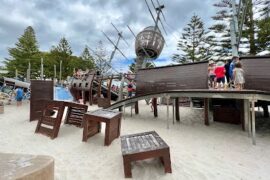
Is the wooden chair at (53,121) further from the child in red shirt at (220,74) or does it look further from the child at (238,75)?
the child in red shirt at (220,74)

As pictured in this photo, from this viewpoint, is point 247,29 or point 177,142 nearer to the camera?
point 177,142

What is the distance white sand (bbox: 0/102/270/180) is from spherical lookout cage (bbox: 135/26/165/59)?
12.7 metres

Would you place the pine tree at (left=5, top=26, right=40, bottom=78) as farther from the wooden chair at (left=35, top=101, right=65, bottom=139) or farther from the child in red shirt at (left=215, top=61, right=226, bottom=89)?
the child in red shirt at (left=215, top=61, right=226, bottom=89)

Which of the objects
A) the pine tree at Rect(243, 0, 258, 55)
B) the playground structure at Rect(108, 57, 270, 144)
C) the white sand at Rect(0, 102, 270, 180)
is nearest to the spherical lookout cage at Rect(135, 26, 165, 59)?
the pine tree at Rect(243, 0, 258, 55)

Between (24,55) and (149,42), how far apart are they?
30.9 meters

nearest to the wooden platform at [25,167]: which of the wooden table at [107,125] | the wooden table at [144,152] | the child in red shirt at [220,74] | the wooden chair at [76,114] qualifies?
the wooden table at [144,152]

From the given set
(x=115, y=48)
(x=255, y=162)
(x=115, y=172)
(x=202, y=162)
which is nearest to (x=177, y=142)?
(x=202, y=162)

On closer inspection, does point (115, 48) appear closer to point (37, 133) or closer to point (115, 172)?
point (37, 133)

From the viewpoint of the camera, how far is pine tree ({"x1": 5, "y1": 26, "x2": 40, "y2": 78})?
3944cm

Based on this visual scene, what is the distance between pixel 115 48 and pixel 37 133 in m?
24.8

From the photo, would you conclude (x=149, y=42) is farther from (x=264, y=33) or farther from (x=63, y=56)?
(x=63, y=56)

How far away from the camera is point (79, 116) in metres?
8.34

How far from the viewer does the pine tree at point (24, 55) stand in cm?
3944

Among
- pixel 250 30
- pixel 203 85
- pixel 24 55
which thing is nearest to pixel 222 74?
pixel 203 85
